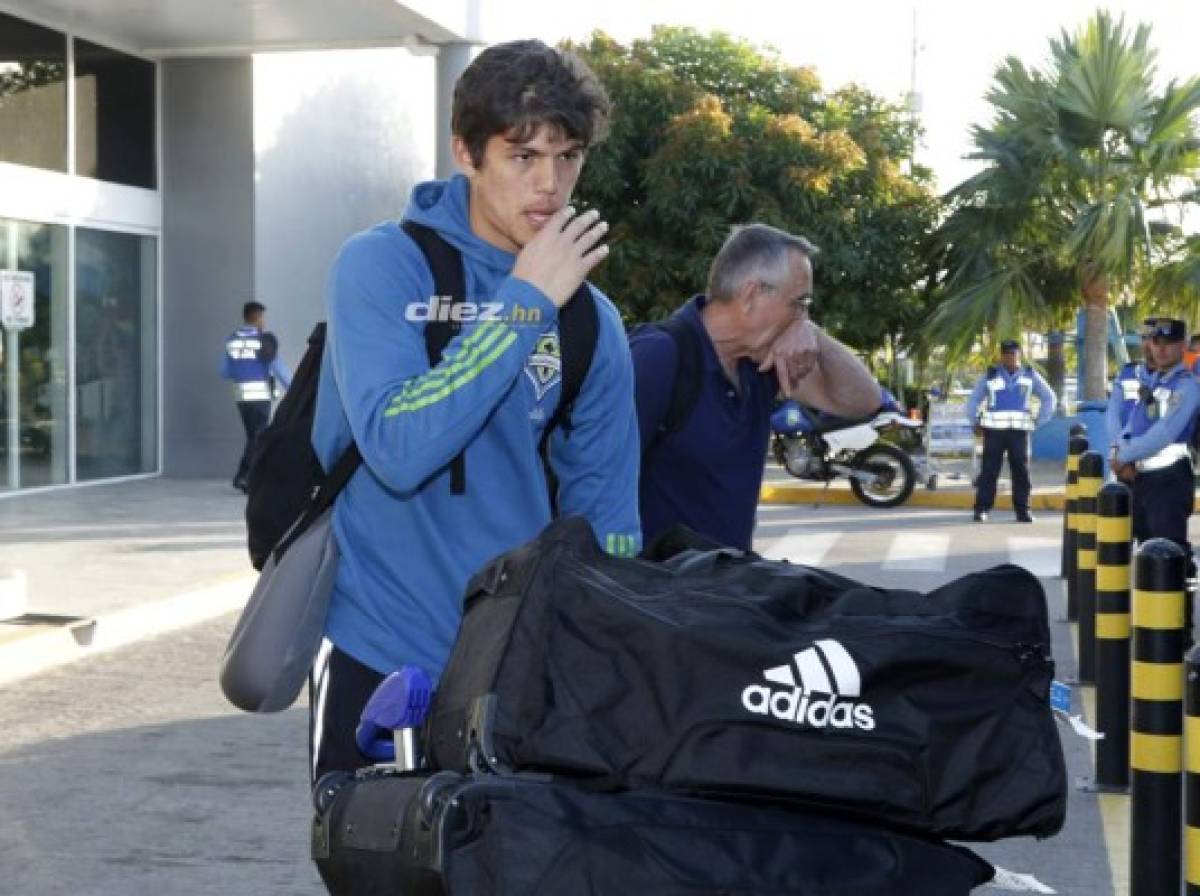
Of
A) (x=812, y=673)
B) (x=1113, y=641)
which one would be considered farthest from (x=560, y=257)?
(x=1113, y=641)

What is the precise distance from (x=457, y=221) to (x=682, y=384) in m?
1.50

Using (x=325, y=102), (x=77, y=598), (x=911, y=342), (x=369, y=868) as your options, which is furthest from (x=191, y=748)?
(x=911, y=342)

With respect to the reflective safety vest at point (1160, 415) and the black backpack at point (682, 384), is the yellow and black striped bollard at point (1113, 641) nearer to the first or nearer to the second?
the black backpack at point (682, 384)

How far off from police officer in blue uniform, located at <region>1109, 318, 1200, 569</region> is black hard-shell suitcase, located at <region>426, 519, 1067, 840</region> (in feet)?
31.8

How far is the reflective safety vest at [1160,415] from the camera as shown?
11.6 m

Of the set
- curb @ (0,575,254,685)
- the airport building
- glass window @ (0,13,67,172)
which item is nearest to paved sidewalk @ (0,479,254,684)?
curb @ (0,575,254,685)

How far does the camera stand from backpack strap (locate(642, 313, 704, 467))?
14.3ft

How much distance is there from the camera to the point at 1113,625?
7168 millimetres

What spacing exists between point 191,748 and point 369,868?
19.8 feet

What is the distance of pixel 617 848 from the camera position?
6.70 ft

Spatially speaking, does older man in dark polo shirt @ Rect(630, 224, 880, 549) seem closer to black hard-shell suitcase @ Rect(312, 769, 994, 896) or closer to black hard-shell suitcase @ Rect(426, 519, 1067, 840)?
black hard-shell suitcase @ Rect(426, 519, 1067, 840)

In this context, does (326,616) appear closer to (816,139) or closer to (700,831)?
(700,831)

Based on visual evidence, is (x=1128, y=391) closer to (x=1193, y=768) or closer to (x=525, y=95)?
(x=1193, y=768)

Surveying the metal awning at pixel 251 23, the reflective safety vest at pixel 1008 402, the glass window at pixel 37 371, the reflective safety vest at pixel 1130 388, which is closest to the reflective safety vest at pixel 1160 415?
the reflective safety vest at pixel 1130 388
